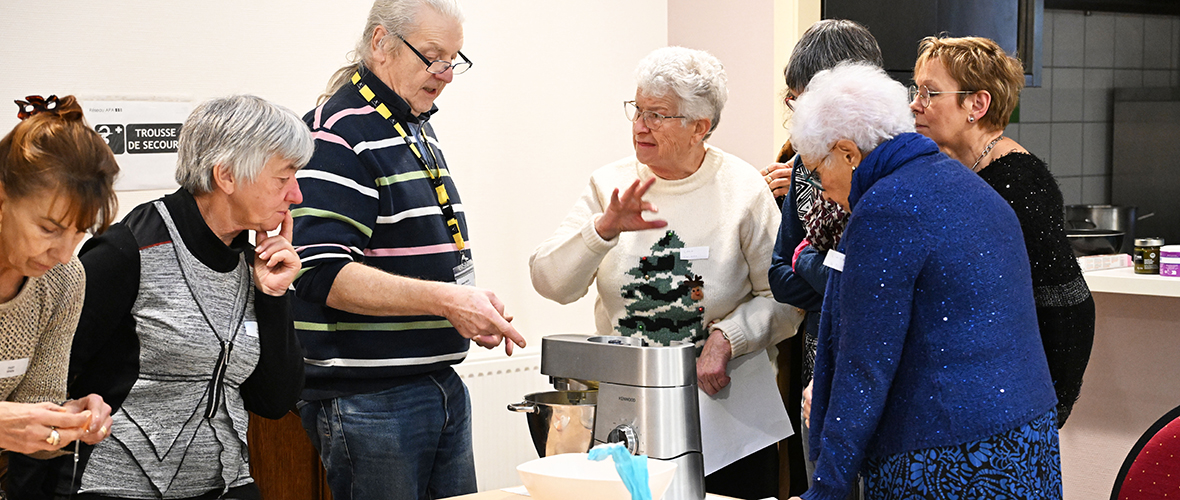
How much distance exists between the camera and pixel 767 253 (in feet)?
7.22

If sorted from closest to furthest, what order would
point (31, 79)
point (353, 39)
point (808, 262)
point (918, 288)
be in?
1. point (918, 288)
2. point (808, 262)
3. point (31, 79)
4. point (353, 39)

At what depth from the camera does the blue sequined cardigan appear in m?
1.50

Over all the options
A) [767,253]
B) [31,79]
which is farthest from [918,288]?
[31,79]

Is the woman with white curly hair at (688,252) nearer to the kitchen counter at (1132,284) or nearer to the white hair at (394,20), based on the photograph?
the white hair at (394,20)

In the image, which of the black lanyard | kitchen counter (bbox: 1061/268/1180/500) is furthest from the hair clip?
kitchen counter (bbox: 1061/268/1180/500)

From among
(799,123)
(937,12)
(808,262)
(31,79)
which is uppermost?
(937,12)

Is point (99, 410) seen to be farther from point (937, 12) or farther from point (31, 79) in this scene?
point (937, 12)

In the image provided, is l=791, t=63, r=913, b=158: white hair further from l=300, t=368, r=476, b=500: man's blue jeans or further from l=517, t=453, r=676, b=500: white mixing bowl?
l=300, t=368, r=476, b=500: man's blue jeans

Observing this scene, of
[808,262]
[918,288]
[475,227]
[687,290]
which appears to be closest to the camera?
[918,288]

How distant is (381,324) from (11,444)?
2.26 ft

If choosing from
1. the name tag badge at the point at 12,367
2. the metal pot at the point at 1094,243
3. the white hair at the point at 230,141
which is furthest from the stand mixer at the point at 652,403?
the metal pot at the point at 1094,243

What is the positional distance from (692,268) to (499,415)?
140 centimetres

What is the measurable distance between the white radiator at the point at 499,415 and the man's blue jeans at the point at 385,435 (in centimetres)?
128

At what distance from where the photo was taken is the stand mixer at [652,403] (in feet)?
5.26
